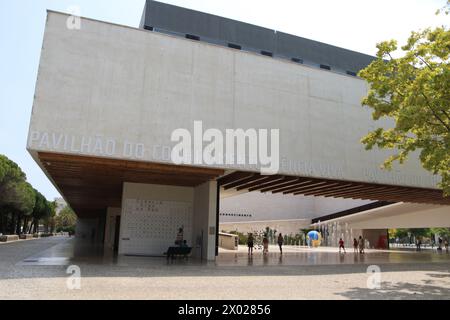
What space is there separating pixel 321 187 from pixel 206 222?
733 cm

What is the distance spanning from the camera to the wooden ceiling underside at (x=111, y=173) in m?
15.1

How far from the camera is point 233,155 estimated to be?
16.2 m

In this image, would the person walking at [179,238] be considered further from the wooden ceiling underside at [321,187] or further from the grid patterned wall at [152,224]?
the wooden ceiling underside at [321,187]

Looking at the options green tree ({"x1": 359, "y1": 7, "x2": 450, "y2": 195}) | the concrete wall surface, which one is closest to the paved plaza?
green tree ({"x1": 359, "y1": 7, "x2": 450, "y2": 195})

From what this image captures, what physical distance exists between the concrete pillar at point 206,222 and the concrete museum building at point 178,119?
7cm

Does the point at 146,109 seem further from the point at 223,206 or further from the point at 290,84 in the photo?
the point at 223,206

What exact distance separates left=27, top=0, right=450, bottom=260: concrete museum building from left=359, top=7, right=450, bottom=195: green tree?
5350 mm

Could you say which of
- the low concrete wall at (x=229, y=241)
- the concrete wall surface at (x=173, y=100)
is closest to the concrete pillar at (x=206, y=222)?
the concrete wall surface at (x=173, y=100)

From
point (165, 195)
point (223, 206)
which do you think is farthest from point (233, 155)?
point (223, 206)

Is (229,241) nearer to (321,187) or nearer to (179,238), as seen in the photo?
(321,187)

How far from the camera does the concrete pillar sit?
18.3m

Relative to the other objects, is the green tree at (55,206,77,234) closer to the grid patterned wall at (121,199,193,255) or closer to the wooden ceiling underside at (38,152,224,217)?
the wooden ceiling underside at (38,152,224,217)

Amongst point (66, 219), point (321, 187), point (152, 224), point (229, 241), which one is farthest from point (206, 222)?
point (66, 219)

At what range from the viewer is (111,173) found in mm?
18047
